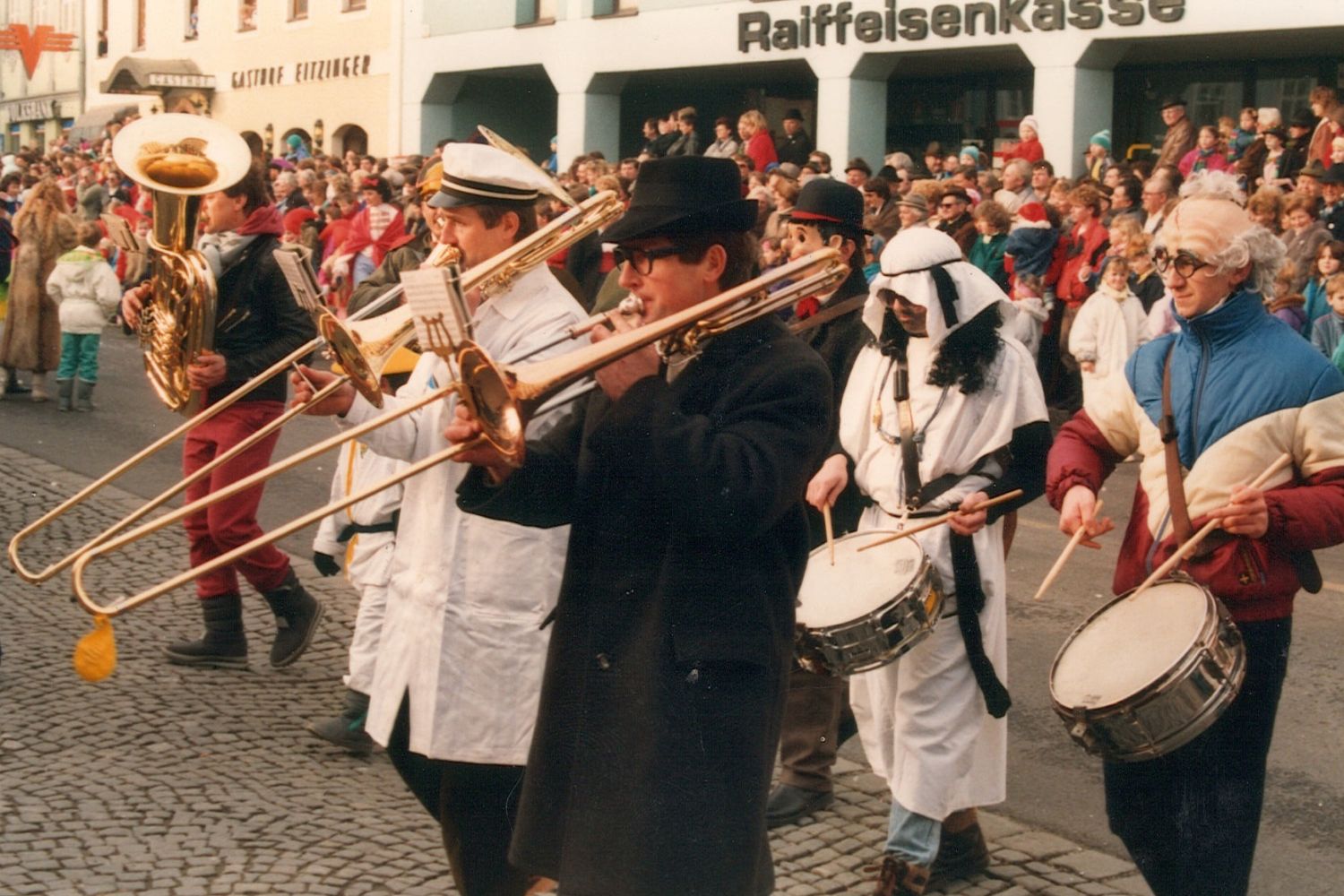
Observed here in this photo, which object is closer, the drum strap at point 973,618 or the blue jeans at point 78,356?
the drum strap at point 973,618

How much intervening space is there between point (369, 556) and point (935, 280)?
6.51 ft

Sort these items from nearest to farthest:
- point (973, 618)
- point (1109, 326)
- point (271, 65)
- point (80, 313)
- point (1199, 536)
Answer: point (1199, 536) → point (973, 618) → point (1109, 326) → point (80, 313) → point (271, 65)

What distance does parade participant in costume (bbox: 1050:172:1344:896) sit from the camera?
4102mm

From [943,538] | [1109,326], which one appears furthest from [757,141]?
[943,538]

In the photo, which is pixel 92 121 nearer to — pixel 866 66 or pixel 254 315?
pixel 866 66

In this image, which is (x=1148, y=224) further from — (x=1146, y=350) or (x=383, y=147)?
(x=383, y=147)

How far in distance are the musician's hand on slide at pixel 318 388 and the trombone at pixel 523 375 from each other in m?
0.58

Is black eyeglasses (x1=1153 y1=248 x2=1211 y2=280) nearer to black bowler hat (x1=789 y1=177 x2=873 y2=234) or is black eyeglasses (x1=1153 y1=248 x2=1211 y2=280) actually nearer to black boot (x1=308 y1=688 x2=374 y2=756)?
black bowler hat (x1=789 y1=177 x2=873 y2=234)

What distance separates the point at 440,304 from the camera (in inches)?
116

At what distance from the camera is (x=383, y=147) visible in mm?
31531

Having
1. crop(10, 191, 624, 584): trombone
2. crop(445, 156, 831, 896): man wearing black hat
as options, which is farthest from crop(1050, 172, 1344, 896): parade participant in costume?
crop(10, 191, 624, 584): trombone

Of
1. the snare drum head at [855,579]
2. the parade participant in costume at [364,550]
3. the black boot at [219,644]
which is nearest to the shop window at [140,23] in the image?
the black boot at [219,644]

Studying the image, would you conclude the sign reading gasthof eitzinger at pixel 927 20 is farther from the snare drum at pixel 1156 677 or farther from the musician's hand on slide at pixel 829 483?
the snare drum at pixel 1156 677

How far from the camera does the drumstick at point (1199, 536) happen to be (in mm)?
4031
